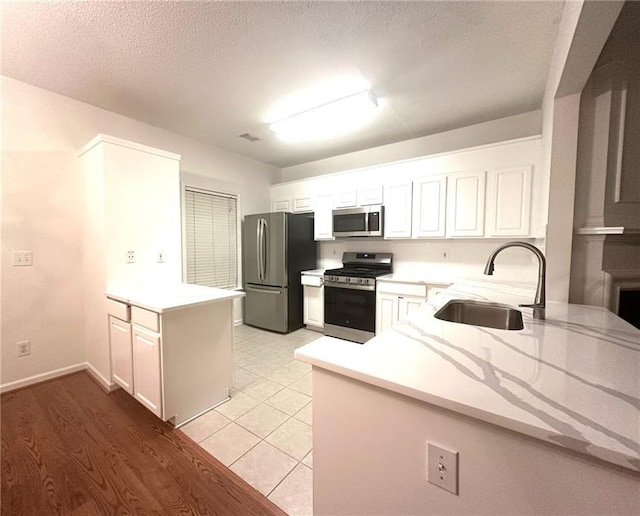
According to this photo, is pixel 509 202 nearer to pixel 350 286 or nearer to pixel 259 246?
pixel 350 286

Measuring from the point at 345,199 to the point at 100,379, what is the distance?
10.8 feet

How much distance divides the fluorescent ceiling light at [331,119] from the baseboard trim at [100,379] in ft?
9.76

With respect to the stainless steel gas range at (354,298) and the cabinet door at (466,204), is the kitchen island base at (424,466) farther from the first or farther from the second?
the cabinet door at (466,204)

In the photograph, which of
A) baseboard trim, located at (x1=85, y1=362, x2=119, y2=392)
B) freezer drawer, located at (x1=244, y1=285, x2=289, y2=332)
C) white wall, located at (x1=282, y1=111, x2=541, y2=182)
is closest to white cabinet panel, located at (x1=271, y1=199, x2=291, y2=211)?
white wall, located at (x1=282, y1=111, x2=541, y2=182)

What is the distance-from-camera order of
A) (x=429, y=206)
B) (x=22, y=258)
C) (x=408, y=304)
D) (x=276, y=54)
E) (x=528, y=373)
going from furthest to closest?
1. (x=429, y=206)
2. (x=408, y=304)
3. (x=22, y=258)
4. (x=276, y=54)
5. (x=528, y=373)

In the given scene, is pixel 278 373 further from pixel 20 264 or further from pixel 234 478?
pixel 20 264

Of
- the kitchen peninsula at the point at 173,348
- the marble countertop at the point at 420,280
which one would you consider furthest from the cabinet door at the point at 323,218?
the kitchen peninsula at the point at 173,348

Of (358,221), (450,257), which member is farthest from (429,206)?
(358,221)

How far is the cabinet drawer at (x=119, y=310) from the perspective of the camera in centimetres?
204

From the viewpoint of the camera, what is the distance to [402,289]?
305 centimetres

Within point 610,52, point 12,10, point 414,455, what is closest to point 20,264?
point 12,10

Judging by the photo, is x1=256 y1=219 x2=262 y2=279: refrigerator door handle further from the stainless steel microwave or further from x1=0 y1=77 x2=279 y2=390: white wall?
x1=0 y1=77 x2=279 y2=390: white wall

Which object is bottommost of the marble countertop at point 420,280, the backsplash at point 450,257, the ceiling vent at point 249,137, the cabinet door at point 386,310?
the cabinet door at point 386,310

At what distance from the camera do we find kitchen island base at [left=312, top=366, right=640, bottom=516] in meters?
0.52
